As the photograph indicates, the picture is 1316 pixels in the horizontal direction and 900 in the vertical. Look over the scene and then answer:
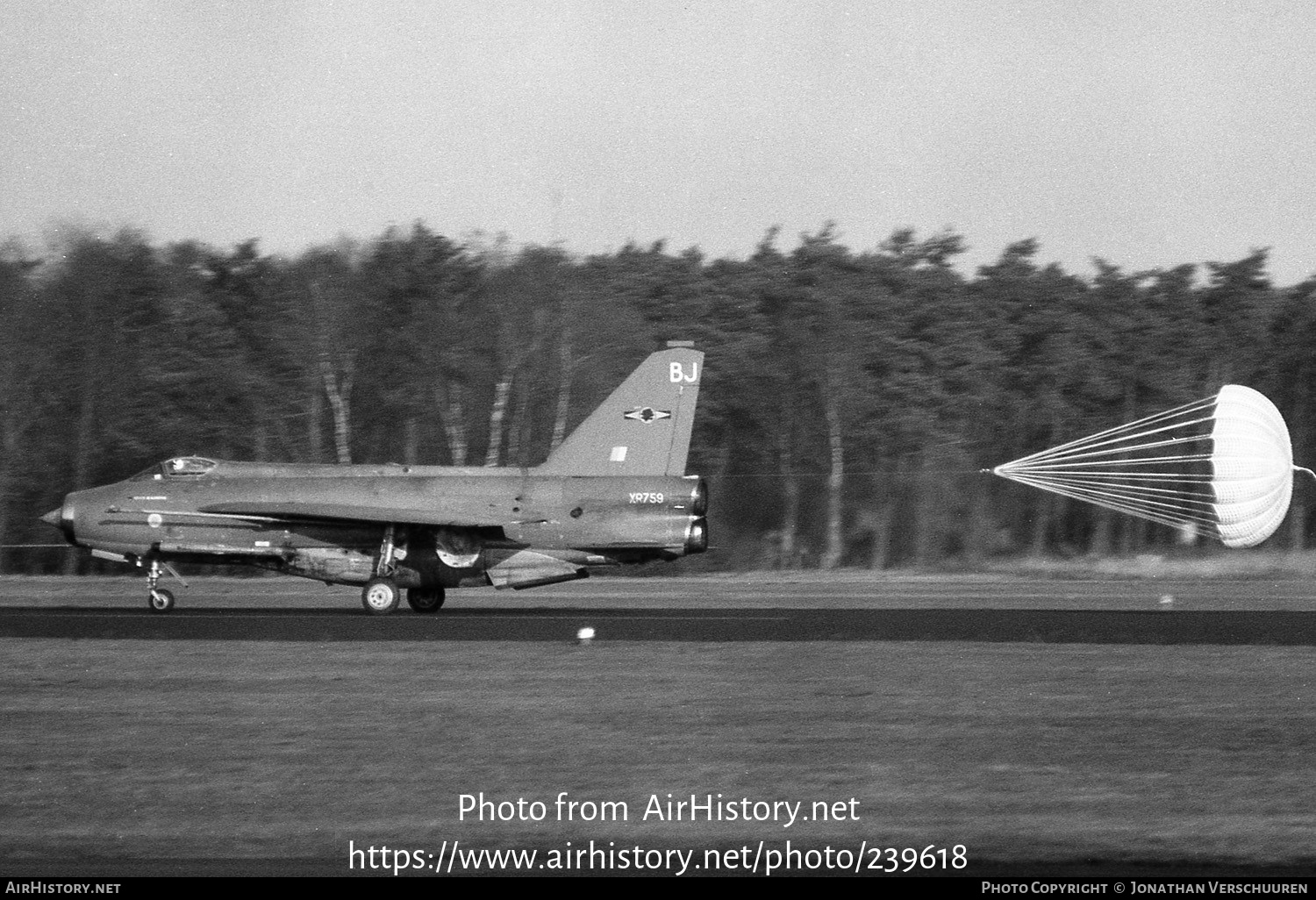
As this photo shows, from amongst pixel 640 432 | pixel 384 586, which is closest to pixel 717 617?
pixel 640 432

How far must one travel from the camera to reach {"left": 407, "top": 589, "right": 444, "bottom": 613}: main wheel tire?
2328 centimetres

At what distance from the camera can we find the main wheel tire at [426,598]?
2328cm

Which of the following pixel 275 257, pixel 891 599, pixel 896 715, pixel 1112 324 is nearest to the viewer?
pixel 896 715

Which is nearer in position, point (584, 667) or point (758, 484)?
point (584, 667)

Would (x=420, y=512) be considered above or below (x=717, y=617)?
above

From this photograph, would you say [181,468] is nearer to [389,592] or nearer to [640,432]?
[389,592]

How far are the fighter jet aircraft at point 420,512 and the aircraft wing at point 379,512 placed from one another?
0.07ft

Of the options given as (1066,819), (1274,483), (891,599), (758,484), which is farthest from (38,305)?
(1066,819)

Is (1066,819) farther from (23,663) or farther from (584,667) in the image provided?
(23,663)

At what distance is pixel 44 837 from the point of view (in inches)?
283

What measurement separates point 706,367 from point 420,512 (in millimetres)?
28181

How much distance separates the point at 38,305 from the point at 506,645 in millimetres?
29871

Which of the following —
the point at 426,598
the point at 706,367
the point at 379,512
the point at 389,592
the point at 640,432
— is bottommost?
the point at 426,598

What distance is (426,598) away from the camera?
23406mm
